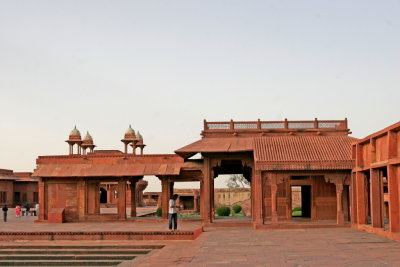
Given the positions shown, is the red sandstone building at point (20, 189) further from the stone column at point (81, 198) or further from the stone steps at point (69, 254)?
the stone steps at point (69, 254)

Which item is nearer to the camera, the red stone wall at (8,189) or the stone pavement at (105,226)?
the stone pavement at (105,226)

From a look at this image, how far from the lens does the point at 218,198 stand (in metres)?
53.7

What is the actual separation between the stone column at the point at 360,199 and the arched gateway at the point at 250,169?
73 cm

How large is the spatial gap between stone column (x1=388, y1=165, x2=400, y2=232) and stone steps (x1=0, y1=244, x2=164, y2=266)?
23.5 ft

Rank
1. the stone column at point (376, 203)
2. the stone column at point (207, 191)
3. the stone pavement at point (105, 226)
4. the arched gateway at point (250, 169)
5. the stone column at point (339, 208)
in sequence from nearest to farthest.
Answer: the stone column at point (376, 203) → the stone pavement at point (105, 226) → the stone column at point (339, 208) → the arched gateway at point (250, 169) → the stone column at point (207, 191)

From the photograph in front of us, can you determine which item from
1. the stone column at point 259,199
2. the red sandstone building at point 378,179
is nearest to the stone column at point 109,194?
the stone column at point 259,199

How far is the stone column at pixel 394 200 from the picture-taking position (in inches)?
671

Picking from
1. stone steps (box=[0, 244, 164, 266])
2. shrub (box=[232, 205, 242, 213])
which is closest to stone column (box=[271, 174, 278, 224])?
stone steps (box=[0, 244, 164, 266])

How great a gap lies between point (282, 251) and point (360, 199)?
839 centimetres

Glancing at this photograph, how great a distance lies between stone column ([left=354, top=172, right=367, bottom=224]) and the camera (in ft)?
70.2

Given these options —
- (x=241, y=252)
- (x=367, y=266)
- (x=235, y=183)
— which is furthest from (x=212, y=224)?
(x=235, y=183)

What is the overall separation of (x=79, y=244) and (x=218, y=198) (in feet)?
118

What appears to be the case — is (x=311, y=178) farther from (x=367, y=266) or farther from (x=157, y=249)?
(x=367, y=266)

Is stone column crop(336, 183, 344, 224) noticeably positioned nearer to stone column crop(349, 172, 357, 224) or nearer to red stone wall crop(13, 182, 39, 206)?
stone column crop(349, 172, 357, 224)
